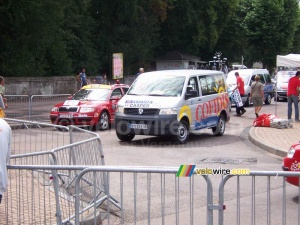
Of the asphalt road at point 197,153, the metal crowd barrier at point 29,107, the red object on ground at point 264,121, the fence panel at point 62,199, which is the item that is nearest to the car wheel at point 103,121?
the asphalt road at point 197,153

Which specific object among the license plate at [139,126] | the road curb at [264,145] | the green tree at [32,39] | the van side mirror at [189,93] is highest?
the green tree at [32,39]

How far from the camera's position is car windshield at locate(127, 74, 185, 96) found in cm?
1709

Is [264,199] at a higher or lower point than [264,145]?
higher

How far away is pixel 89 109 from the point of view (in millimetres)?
20875

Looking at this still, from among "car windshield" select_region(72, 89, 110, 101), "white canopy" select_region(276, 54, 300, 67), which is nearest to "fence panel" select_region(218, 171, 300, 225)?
"car windshield" select_region(72, 89, 110, 101)

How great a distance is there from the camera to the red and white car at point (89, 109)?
822 inches

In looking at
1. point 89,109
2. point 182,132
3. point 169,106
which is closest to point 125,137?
point 182,132

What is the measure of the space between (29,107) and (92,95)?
10.4 ft

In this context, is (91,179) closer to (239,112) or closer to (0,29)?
(239,112)

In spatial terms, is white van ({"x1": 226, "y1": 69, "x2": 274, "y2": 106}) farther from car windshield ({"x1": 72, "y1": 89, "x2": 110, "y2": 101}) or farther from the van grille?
the van grille

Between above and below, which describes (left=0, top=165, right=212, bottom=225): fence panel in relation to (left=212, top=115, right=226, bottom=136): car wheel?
above

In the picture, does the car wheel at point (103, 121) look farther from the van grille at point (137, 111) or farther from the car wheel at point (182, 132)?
the car wheel at point (182, 132)

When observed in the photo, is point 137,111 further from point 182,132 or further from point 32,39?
point 32,39

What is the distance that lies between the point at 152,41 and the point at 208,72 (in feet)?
118
